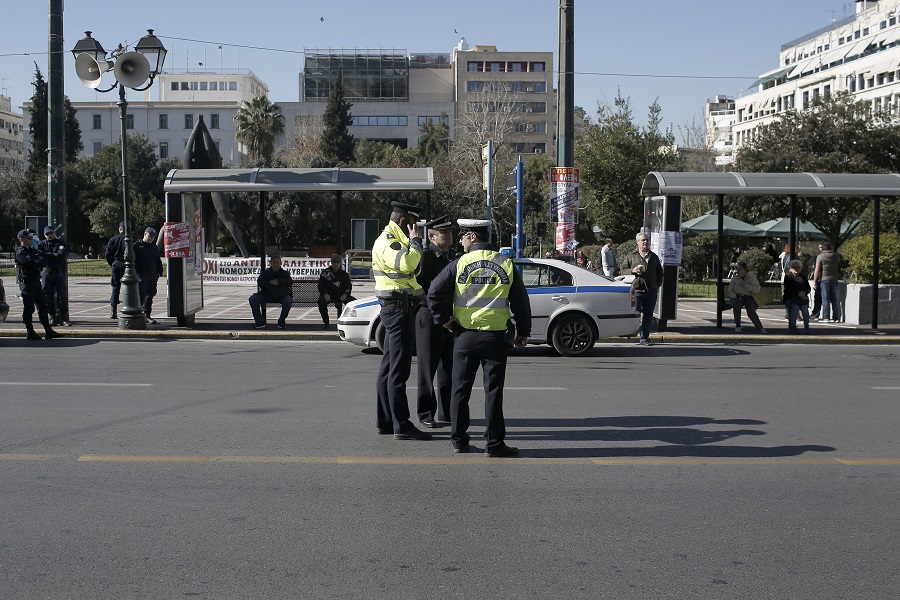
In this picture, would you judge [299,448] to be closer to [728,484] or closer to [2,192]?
[728,484]

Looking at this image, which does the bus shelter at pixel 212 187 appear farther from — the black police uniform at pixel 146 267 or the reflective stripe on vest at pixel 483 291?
the reflective stripe on vest at pixel 483 291

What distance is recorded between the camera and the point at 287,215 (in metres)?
46.7

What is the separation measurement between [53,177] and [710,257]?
74.9 ft

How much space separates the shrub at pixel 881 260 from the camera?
61.9 ft

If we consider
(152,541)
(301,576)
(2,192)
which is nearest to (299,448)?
(152,541)

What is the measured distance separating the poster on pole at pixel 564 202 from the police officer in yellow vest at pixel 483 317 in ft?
38.7

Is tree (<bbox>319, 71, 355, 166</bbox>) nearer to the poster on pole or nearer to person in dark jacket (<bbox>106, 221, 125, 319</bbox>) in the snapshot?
the poster on pole

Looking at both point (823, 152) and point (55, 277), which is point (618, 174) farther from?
point (55, 277)

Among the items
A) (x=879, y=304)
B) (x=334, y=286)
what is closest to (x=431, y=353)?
(x=334, y=286)

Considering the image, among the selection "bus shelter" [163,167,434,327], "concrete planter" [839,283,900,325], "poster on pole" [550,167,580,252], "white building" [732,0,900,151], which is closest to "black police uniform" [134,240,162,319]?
"bus shelter" [163,167,434,327]

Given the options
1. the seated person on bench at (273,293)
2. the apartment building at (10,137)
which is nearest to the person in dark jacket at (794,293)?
the seated person on bench at (273,293)

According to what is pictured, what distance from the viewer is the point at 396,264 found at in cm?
795

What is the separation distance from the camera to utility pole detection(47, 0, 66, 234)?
17078 millimetres

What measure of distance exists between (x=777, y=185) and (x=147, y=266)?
38.3ft
